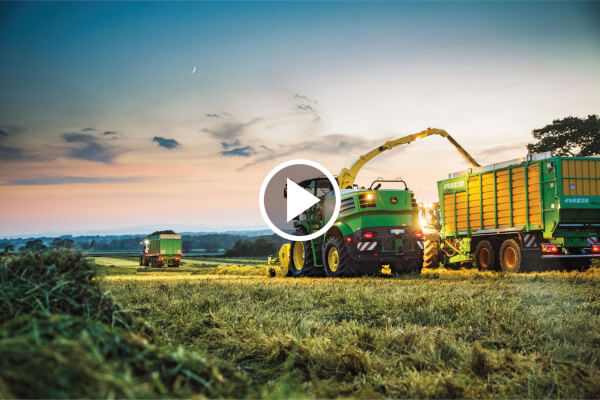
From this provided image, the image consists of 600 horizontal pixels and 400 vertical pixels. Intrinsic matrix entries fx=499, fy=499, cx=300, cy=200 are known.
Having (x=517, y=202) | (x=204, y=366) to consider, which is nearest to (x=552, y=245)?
(x=517, y=202)

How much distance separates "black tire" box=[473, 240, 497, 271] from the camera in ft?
58.2

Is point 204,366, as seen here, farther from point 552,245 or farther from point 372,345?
point 552,245

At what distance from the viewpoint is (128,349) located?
255 cm

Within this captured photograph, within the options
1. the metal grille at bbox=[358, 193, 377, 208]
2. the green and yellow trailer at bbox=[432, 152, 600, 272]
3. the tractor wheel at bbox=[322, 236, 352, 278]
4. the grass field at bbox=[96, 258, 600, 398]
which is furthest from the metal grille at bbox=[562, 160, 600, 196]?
the grass field at bbox=[96, 258, 600, 398]

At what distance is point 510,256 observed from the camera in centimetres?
1706

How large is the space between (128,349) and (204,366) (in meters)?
0.45

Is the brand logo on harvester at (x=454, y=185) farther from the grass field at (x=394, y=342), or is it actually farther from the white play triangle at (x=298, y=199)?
the grass field at (x=394, y=342)

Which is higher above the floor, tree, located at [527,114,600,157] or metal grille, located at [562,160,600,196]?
tree, located at [527,114,600,157]

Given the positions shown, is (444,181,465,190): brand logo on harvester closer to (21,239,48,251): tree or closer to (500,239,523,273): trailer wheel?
(500,239,523,273): trailer wheel

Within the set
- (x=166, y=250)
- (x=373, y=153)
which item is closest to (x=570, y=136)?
(x=373, y=153)

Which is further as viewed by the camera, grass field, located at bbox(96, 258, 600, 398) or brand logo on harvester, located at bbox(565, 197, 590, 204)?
brand logo on harvester, located at bbox(565, 197, 590, 204)

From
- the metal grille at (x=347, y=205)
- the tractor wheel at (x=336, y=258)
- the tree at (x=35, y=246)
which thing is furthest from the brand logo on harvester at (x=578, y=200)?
the tree at (x=35, y=246)

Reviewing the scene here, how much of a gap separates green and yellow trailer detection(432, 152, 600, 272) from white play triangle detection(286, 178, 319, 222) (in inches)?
236

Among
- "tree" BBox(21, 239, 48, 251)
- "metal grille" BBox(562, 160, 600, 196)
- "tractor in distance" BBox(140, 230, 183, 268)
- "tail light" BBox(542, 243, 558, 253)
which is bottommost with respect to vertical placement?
"tractor in distance" BBox(140, 230, 183, 268)
